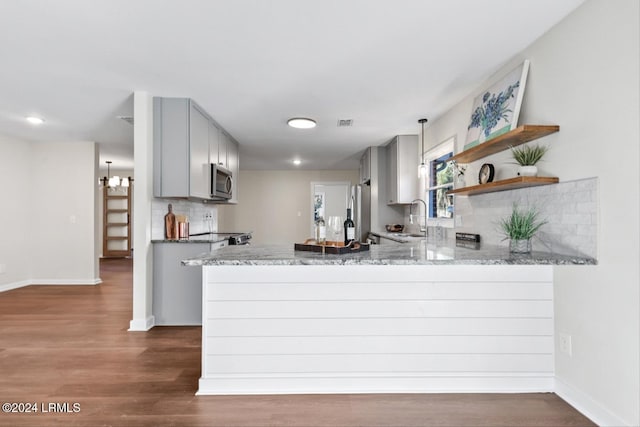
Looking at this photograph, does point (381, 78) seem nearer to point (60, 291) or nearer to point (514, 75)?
point (514, 75)

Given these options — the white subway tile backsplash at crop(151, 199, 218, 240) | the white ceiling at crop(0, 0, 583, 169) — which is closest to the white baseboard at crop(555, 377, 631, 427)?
the white ceiling at crop(0, 0, 583, 169)

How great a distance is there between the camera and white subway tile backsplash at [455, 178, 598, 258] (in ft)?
6.28

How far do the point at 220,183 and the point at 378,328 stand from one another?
118 inches

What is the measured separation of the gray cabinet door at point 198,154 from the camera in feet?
12.0

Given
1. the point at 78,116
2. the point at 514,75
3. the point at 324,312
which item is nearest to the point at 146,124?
the point at 78,116

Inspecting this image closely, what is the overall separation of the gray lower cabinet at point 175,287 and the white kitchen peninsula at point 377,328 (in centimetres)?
145

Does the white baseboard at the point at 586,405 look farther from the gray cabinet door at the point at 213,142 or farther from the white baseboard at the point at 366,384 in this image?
the gray cabinet door at the point at 213,142

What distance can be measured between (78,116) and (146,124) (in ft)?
4.87

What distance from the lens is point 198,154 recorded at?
3.85 meters

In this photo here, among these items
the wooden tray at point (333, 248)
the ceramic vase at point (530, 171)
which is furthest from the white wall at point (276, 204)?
the ceramic vase at point (530, 171)

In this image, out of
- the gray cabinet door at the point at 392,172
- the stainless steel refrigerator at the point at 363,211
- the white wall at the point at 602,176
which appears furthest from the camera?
the stainless steel refrigerator at the point at 363,211

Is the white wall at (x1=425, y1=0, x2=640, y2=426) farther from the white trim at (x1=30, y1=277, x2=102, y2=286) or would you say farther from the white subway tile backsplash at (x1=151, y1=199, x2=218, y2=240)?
the white trim at (x1=30, y1=277, x2=102, y2=286)

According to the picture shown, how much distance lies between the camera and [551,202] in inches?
87.9

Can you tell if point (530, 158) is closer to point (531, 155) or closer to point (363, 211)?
point (531, 155)
